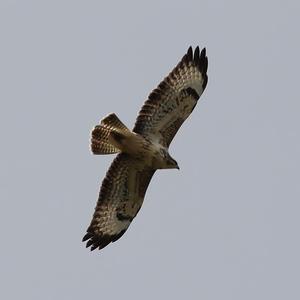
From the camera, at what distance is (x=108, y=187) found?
41.5 feet

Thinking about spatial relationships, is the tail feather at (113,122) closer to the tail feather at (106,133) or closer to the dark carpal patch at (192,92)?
the tail feather at (106,133)

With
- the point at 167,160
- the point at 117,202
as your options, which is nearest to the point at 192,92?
the point at 167,160

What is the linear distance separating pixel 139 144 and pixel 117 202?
1165 millimetres

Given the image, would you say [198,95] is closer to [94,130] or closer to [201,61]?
[201,61]

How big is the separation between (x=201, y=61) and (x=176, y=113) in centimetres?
102

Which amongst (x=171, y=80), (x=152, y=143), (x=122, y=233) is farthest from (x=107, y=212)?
(x=171, y=80)

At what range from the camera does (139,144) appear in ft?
39.7

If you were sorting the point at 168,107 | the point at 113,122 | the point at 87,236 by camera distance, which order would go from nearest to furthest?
the point at 113,122 < the point at 168,107 < the point at 87,236

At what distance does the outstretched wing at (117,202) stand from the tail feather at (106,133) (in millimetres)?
409

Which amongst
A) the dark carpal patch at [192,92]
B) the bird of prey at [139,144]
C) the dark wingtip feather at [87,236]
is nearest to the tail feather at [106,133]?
the bird of prey at [139,144]

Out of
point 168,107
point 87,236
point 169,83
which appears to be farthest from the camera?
point 87,236

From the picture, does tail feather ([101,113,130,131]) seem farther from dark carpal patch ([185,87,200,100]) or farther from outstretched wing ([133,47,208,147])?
dark carpal patch ([185,87,200,100])

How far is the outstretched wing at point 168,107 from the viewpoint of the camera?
1228cm

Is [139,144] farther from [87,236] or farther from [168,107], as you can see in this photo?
[87,236]
